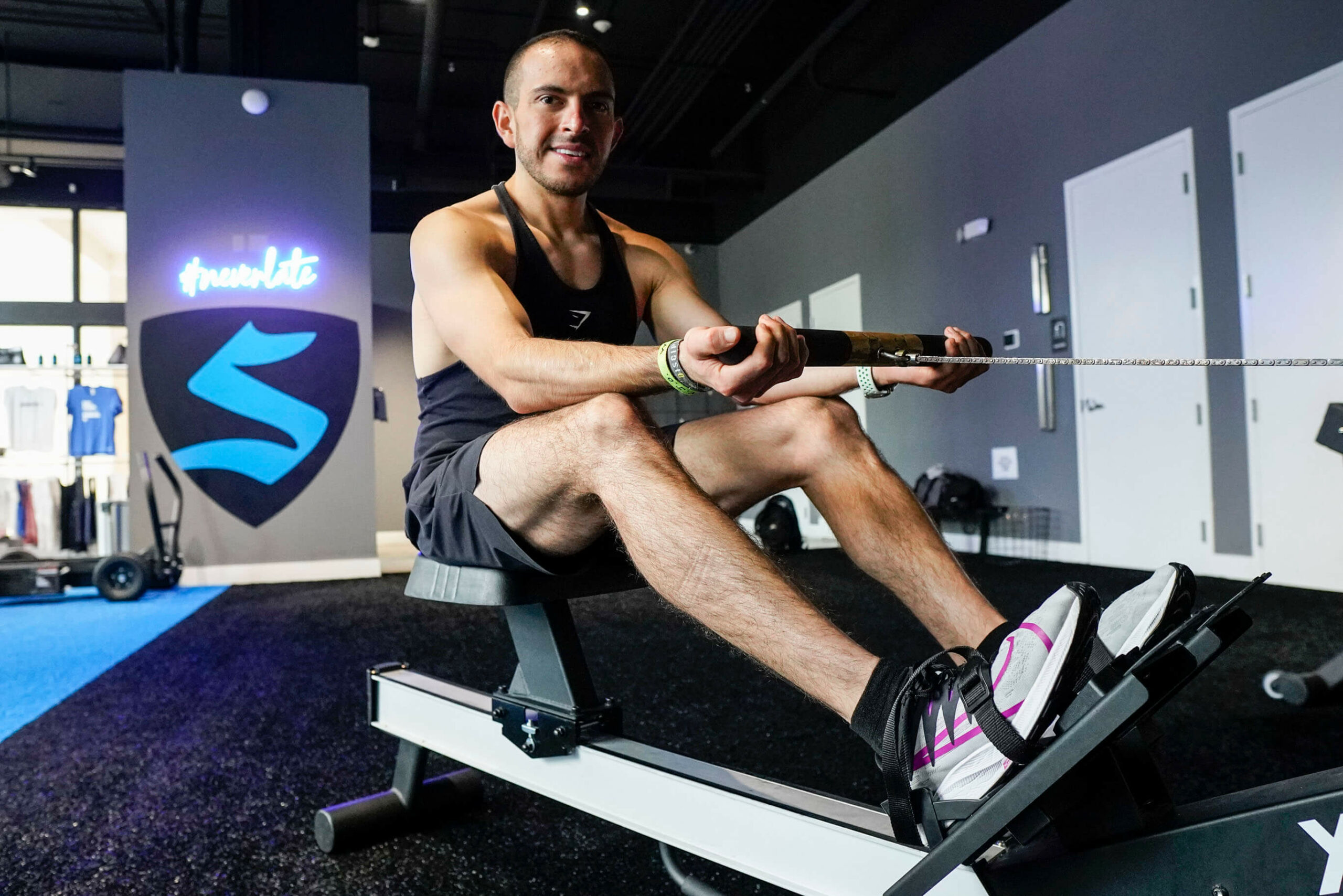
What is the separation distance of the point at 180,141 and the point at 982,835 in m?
6.11

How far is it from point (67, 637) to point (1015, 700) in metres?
3.75

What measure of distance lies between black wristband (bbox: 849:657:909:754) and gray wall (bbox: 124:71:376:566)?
5208 mm

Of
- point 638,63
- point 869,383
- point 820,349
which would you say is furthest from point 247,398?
point 820,349

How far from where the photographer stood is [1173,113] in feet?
14.3

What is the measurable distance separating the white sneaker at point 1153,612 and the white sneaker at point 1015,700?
0.04m

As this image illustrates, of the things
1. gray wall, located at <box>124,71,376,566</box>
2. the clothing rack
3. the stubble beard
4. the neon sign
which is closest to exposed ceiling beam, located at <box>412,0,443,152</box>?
gray wall, located at <box>124,71,376,566</box>

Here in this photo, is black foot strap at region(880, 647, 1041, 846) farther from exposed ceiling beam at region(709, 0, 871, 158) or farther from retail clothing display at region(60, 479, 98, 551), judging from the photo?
retail clothing display at region(60, 479, 98, 551)

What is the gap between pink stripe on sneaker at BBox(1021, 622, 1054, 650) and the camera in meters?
0.69

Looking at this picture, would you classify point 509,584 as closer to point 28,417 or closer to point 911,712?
point 911,712

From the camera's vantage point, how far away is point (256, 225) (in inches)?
216

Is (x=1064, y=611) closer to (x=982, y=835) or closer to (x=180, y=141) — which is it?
(x=982, y=835)

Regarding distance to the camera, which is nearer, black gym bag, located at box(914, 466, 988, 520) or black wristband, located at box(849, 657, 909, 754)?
black wristband, located at box(849, 657, 909, 754)

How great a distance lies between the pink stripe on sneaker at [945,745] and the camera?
69 cm

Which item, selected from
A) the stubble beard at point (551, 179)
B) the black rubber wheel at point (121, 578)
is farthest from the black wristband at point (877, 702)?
the black rubber wheel at point (121, 578)
